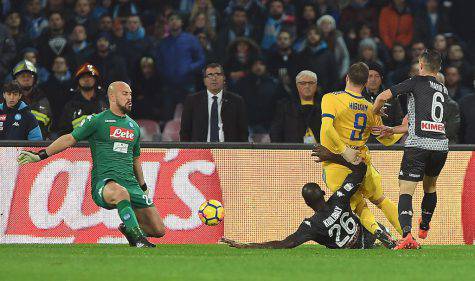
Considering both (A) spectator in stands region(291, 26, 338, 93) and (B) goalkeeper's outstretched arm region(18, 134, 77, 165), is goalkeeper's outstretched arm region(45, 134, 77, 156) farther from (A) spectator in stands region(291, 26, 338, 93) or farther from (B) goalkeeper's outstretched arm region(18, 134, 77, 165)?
(A) spectator in stands region(291, 26, 338, 93)

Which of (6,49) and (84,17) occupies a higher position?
(84,17)

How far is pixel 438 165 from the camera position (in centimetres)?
1262

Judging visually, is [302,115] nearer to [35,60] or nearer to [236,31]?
[236,31]

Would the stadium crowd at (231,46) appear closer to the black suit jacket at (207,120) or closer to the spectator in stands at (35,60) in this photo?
the spectator in stands at (35,60)

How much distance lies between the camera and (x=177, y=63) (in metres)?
19.2

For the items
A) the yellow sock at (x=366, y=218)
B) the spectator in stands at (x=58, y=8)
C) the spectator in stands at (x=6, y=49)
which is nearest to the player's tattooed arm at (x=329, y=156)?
the yellow sock at (x=366, y=218)

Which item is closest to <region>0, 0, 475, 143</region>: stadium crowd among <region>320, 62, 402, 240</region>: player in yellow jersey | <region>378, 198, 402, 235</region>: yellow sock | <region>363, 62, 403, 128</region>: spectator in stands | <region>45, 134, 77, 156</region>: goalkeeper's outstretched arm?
<region>363, 62, 403, 128</region>: spectator in stands

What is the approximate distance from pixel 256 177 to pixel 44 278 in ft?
18.9

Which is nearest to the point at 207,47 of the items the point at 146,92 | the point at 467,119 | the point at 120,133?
the point at 146,92

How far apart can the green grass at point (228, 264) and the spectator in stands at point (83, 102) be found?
3.01 metres

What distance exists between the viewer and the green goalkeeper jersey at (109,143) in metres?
13.0

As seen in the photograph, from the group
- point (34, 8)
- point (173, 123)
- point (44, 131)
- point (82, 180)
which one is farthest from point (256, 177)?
point (34, 8)

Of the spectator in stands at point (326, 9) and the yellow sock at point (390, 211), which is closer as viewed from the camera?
the yellow sock at point (390, 211)

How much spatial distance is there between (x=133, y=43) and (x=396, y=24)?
177 inches
